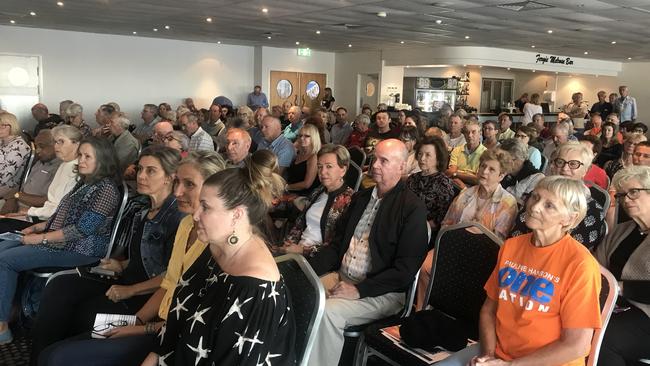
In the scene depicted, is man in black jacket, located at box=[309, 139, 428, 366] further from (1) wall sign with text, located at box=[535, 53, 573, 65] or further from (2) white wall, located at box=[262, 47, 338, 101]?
(1) wall sign with text, located at box=[535, 53, 573, 65]

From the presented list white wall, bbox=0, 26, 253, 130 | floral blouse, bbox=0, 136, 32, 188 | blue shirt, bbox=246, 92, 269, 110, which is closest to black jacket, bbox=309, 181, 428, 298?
floral blouse, bbox=0, 136, 32, 188

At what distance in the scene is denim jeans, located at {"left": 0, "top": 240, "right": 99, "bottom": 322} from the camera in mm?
3221

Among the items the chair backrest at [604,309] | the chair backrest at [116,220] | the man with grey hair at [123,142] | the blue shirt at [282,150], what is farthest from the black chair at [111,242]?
the chair backrest at [604,309]

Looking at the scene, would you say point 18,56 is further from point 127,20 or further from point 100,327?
point 100,327

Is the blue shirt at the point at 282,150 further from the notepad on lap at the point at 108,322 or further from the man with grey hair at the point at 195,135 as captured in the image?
the notepad on lap at the point at 108,322

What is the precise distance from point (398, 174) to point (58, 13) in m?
9.46

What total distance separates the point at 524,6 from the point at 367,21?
2.97 metres

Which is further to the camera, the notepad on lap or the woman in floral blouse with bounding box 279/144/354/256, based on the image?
the woman in floral blouse with bounding box 279/144/354/256

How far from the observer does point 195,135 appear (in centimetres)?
669

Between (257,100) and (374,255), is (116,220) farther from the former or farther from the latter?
(257,100)

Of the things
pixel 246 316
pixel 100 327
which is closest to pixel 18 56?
pixel 100 327

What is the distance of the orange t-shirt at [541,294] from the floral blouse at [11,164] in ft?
14.8

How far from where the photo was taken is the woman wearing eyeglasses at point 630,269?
2.26m

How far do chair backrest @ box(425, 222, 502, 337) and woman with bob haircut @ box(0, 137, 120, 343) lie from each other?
196 centimetres
